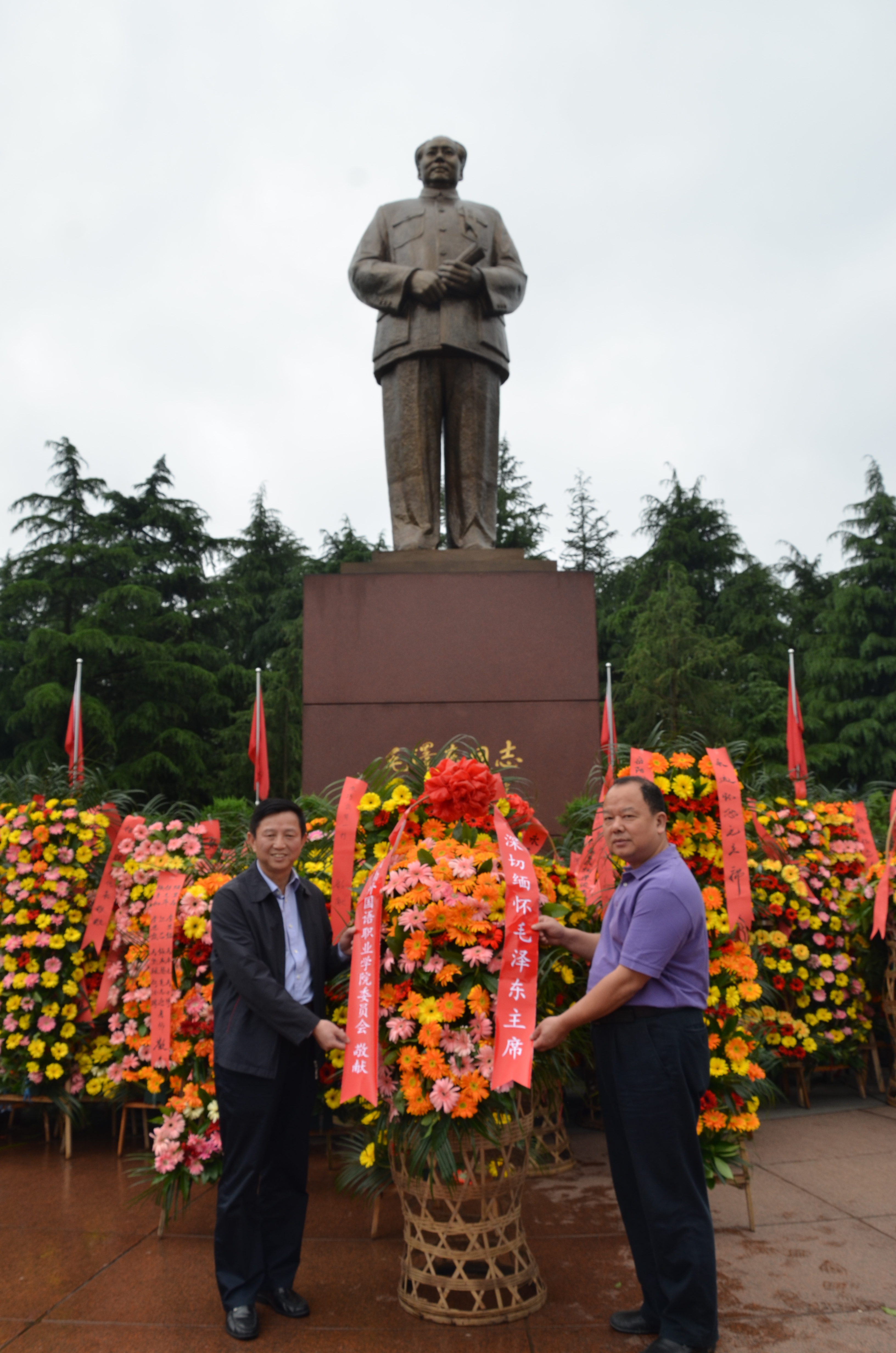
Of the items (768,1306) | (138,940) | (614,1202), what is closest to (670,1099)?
(768,1306)

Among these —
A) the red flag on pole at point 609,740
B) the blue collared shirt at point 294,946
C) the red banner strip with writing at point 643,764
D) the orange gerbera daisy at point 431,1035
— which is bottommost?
the orange gerbera daisy at point 431,1035

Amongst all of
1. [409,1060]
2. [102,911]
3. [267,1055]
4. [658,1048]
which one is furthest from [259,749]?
[658,1048]

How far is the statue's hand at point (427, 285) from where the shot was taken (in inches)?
237

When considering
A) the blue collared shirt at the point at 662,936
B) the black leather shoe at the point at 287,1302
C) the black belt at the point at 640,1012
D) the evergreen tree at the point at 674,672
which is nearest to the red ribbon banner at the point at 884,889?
the blue collared shirt at the point at 662,936

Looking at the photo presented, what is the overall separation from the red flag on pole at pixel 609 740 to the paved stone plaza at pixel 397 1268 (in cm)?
150

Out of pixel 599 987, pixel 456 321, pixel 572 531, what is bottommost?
pixel 599 987

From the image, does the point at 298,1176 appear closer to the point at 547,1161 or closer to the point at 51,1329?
the point at 51,1329

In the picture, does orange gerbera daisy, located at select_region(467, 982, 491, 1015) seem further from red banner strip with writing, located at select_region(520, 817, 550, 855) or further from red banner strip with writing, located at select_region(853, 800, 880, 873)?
red banner strip with writing, located at select_region(853, 800, 880, 873)

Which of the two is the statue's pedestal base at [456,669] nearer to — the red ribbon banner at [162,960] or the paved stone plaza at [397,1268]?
the red ribbon banner at [162,960]

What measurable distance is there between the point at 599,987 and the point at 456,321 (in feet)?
15.3

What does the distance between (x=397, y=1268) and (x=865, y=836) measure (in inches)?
142

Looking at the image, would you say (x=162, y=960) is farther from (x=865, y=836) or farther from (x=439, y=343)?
(x=439, y=343)

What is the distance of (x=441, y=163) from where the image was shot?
6.36 meters

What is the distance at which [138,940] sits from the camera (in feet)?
14.1
